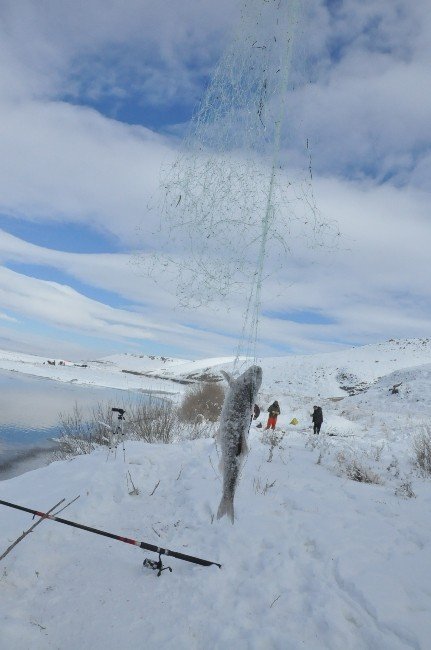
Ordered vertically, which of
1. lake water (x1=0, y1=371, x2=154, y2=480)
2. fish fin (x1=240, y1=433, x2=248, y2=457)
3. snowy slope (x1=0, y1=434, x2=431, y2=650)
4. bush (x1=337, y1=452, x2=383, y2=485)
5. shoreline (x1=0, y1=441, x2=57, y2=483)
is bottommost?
shoreline (x1=0, y1=441, x2=57, y2=483)

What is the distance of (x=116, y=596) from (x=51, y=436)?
18.0 metres

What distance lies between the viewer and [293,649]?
308cm

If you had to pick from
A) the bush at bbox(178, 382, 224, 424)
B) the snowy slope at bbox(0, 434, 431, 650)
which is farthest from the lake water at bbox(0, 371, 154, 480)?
the snowy slope at bbox(0, 434, 431, 650)

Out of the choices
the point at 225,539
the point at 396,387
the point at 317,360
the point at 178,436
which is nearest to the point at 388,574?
the point at 225,539

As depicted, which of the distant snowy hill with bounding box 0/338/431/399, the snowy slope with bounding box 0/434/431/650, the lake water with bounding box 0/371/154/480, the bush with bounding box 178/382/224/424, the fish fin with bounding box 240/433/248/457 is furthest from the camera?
the distant snowy hill with bounding box 0/338/431/399

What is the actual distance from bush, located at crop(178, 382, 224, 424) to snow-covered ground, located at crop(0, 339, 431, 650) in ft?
46.3

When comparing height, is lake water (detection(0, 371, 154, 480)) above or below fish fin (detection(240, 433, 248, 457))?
below

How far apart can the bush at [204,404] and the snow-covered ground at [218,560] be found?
14.1 m

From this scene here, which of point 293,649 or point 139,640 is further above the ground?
point 293,649

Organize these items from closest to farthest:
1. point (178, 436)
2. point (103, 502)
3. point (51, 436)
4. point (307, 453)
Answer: point (103, 502) < point (307, 453) < point (178, 436) < point (51, 436)

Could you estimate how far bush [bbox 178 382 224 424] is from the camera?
897 inches

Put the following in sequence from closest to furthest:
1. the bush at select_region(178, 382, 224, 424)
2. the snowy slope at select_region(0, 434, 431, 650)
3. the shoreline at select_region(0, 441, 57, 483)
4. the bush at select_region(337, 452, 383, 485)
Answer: the snowy slope at select_region(0, 434, 431, 650), the bush at select_region(337, 452, 383, 485), the shoreline at select_region(0, 441, 57, 483), the bush at select_region(178, 382, 224, 424)

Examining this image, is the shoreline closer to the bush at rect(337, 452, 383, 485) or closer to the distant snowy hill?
the bush at rect(337, 452, 383, 485)

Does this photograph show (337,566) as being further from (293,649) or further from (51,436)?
(51,436)
